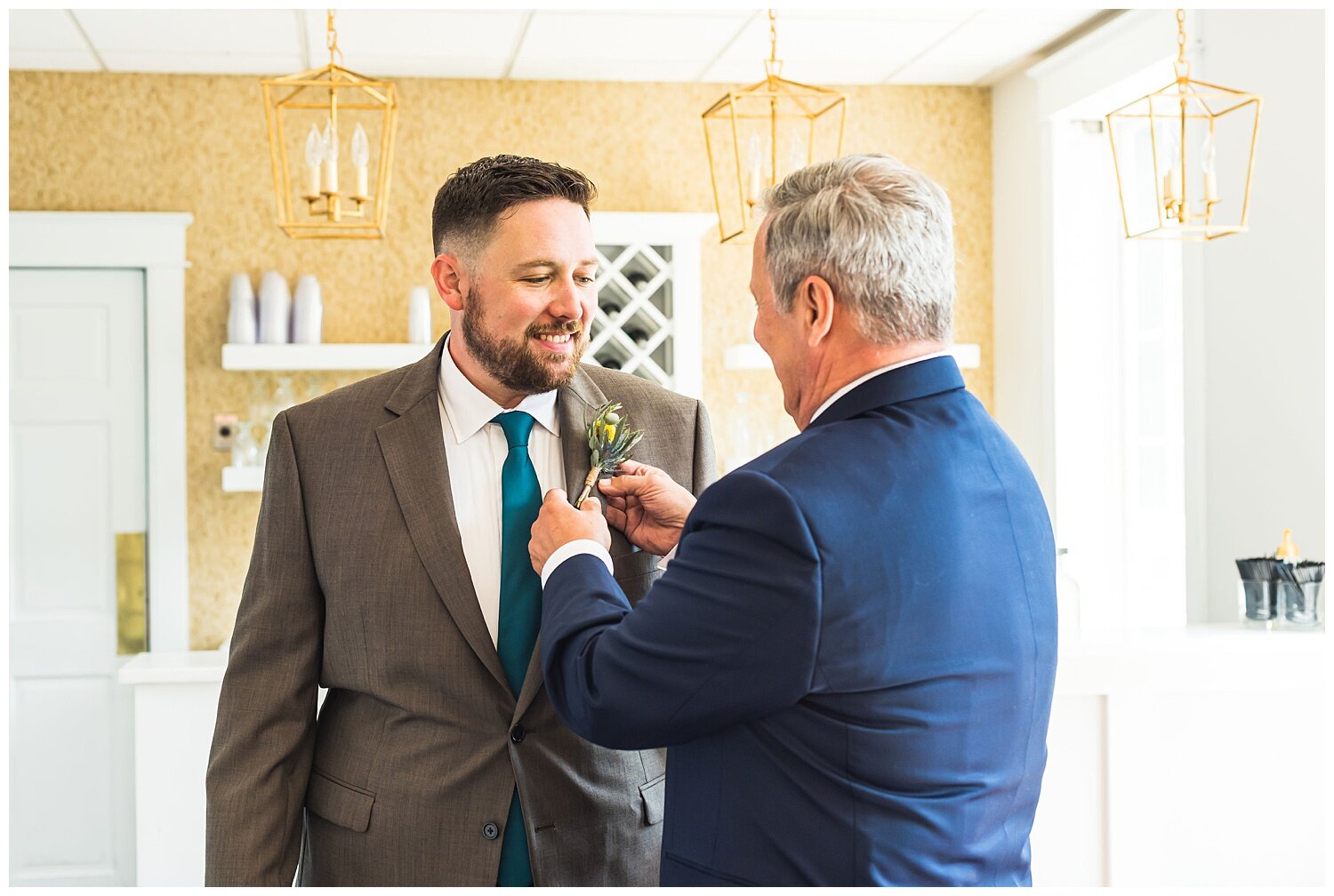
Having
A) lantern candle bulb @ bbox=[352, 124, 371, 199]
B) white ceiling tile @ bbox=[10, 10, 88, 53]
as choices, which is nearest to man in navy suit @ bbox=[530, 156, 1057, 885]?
lantern candle bulb @ bbox=[352, 124, 371, 199]

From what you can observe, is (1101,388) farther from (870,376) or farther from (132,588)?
(132,588)

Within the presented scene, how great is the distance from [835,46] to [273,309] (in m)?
2.27

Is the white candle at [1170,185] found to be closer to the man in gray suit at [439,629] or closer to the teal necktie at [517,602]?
the man in gray suit at [439,629]

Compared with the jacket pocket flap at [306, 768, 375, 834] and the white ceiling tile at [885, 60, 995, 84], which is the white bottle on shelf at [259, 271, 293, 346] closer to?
the white ceiling tile at [885, 60, 995, 84]

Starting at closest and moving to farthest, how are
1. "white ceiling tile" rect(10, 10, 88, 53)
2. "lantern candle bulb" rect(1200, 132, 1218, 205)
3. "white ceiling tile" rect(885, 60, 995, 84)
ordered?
"lantern candle bulb" rect(1200, 132, 1218, 205)
"white ceiling tile" rect(10, 10, 88, 53)
"white ceiling tile" rect(885, 60, 995, 84)

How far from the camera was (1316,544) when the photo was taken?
3074 mm

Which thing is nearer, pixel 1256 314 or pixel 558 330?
pixel 558 330

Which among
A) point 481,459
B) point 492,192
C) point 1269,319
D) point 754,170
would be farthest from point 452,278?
point 1269,319

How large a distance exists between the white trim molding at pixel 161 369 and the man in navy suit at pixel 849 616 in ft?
11.7

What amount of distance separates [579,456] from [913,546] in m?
0.59

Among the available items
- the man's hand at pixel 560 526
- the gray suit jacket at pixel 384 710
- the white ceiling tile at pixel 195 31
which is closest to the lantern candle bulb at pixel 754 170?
the gray suit jacket at pixel 384 710

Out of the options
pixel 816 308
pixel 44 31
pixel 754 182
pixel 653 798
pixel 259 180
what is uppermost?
pixel 44 31

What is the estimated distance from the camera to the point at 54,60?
4262mm

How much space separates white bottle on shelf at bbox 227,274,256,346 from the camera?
14.1 feet
